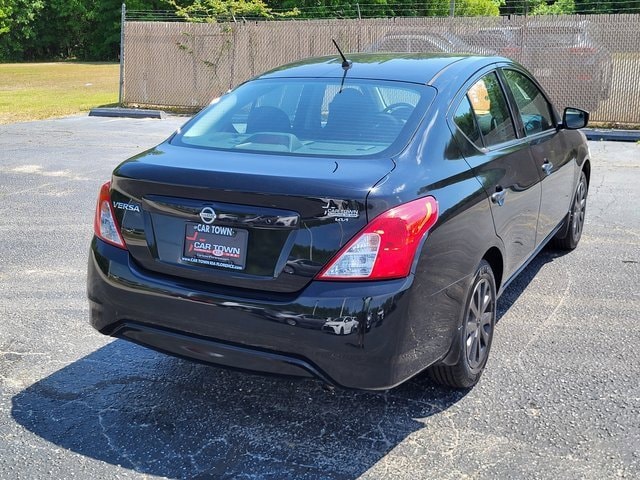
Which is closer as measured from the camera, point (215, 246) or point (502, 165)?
point (215, 246)

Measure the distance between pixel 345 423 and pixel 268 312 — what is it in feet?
2.69

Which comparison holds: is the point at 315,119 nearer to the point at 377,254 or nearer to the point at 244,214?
the point at 244,214

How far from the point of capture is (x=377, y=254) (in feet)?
9.52

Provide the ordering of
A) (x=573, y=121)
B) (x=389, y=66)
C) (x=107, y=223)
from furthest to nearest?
(x=573, y=121), (x=389, y=66), (x=107, y=223)

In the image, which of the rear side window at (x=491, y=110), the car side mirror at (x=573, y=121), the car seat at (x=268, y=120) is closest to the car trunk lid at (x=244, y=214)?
the car seat at (x=268, y=120)

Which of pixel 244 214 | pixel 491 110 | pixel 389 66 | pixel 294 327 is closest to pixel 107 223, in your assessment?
pixel 244 214

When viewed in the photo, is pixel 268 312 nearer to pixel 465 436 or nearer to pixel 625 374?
pixel 465 436

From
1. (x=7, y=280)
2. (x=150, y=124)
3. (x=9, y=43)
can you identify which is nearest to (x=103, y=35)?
(x=9, y=43)

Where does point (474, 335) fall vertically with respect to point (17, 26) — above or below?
below

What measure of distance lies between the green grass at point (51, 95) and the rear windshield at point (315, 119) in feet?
43.2

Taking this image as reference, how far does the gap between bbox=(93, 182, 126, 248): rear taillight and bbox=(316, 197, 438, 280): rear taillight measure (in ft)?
3.52

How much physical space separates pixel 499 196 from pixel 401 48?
11917 millimetres

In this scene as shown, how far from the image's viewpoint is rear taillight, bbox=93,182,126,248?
133 inches

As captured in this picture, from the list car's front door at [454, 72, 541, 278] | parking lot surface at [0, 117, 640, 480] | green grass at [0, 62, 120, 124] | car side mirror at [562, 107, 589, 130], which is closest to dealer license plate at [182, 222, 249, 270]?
parking lot surface at [0, 117, 640, 480]
